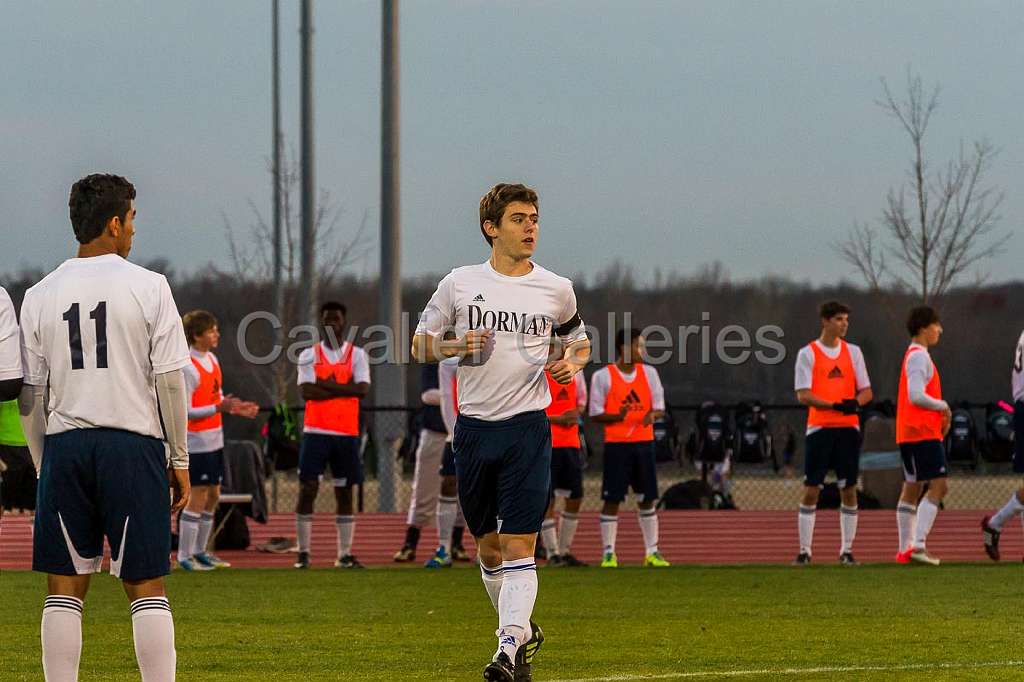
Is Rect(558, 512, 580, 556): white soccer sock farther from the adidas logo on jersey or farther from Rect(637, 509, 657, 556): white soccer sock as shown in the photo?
the adidas logo on jersey

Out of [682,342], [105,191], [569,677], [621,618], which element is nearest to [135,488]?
[105,191]

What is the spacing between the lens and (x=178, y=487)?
17.1 feet

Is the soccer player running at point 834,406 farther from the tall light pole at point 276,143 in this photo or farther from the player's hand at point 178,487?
the tall light pole at point 276,143

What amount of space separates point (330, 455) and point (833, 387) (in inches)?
174

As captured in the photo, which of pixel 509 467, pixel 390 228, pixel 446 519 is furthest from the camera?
pixel 390 228

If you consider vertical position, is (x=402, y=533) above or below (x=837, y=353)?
below

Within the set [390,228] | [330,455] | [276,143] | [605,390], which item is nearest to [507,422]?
[330,455]

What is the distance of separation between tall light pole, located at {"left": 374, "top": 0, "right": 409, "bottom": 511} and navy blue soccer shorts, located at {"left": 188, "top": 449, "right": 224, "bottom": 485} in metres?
5.81

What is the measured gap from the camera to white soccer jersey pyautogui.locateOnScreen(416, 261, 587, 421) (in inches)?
260

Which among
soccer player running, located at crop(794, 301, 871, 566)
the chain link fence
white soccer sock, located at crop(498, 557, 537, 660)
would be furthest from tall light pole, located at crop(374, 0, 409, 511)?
white soccer sock, located at crop(498, 557, 537, 660)

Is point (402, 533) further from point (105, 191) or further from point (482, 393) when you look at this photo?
point (105, 191)

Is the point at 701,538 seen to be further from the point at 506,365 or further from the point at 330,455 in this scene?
the point at 506,365

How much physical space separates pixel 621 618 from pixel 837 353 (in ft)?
16.4

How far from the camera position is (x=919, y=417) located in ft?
43.4
